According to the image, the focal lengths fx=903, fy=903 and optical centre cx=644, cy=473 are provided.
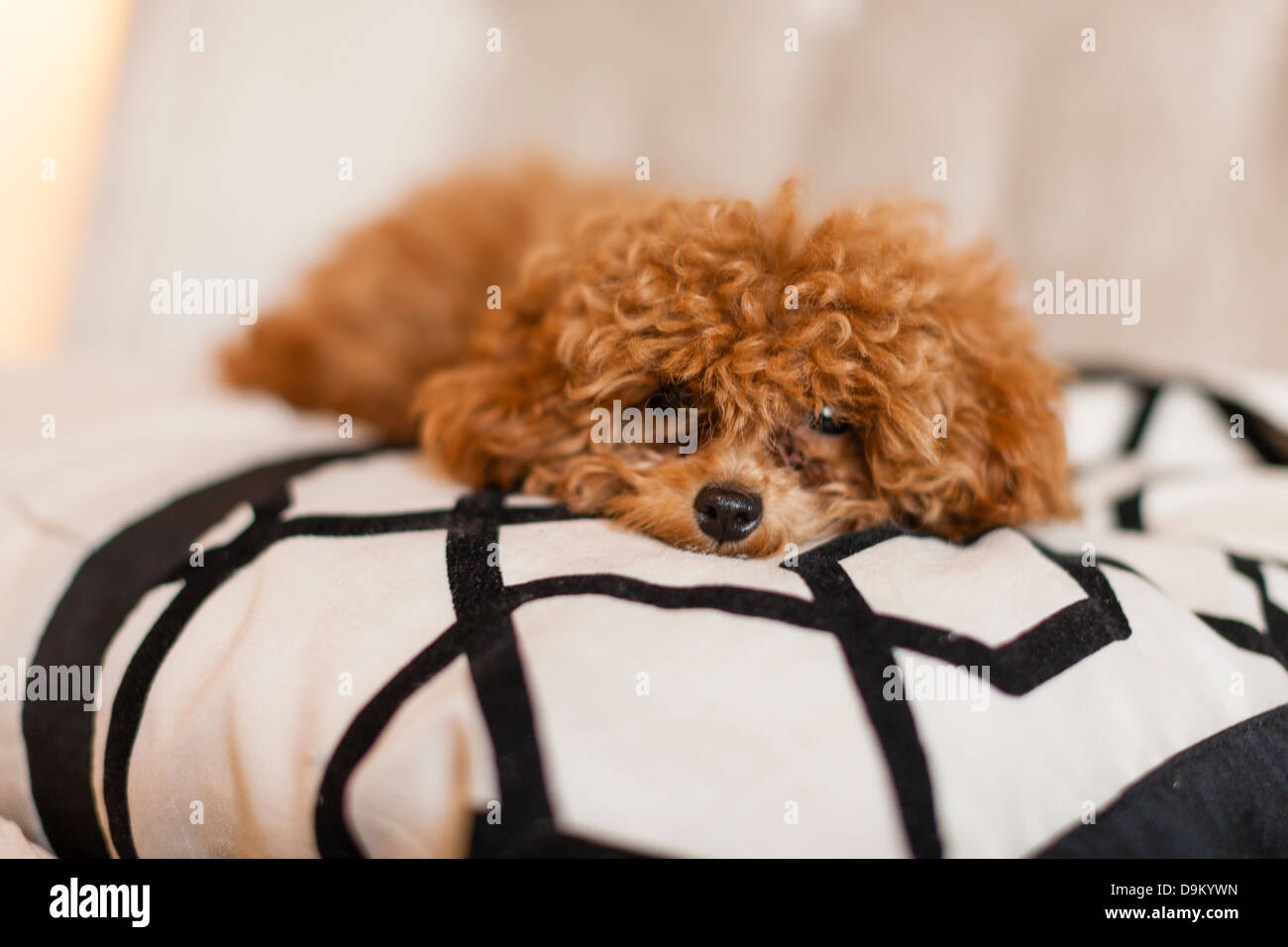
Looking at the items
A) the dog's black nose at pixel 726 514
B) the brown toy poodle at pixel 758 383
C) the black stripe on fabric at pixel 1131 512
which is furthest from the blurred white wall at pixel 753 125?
the dog's black nose at pixel 726 514

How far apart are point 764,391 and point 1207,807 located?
612 mm

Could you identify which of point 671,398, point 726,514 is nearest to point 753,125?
point 671,398

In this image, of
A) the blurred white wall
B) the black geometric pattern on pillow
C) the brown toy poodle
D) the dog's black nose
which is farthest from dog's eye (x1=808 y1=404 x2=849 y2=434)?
the blurred white wall

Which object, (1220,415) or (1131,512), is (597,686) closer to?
(1131,512)

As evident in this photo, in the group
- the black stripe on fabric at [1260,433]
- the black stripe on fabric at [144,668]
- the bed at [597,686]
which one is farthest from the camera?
the black stripe on fabric at [1260,433]

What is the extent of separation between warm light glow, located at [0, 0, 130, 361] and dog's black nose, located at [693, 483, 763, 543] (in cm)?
241

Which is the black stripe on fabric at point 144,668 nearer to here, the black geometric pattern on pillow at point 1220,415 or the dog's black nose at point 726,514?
the dog's black nose at point 726,514

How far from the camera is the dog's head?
1099mm

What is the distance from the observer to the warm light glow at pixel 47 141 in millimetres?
2654

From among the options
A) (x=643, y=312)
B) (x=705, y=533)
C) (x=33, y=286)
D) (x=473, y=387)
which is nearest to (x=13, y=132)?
(x=33, y=286)

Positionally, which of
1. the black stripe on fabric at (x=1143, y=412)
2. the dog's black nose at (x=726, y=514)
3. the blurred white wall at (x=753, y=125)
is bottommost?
the dog's black nose at (x=726, y=514)

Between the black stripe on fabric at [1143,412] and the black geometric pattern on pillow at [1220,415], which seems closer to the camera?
the black geometric pattern on pillow at [1220,415]

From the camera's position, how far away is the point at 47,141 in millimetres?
2783
